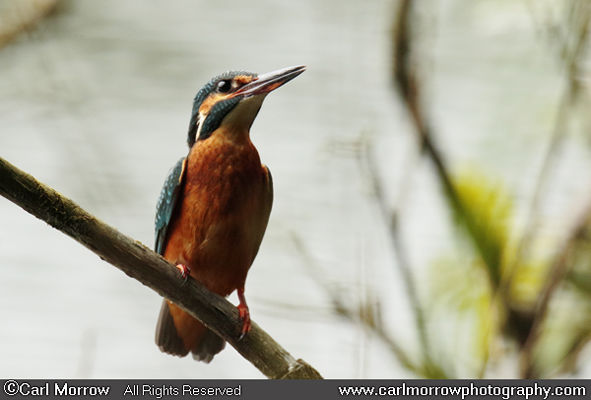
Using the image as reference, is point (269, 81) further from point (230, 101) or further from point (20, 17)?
point (20, 17)

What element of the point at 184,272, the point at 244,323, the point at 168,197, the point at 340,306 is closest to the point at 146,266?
the point at 184,272

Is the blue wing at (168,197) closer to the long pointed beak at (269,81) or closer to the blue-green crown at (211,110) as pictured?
the blue-green crown at (211,110)

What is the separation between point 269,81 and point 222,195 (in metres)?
0.37

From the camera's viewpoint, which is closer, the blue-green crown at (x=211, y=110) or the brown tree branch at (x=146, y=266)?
the brown tree branch at (x=146, y=266)

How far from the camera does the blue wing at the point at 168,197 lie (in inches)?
89.0

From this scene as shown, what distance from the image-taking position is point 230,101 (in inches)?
86.9

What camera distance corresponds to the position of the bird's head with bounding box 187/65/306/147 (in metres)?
2.14

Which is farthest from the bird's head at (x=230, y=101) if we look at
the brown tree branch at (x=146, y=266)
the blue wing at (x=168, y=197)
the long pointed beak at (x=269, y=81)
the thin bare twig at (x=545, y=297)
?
the thin bare twig at (x=545, y=297)

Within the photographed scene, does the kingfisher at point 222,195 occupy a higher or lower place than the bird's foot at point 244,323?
higher

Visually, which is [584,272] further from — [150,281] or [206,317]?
[150,281]

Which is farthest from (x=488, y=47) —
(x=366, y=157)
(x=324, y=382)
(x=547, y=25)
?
(x=324, y=382)

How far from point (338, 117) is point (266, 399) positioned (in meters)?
1.90

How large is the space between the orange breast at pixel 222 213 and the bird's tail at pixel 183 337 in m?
0.29

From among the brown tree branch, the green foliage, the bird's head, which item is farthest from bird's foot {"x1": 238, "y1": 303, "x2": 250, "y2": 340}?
the green foliage
